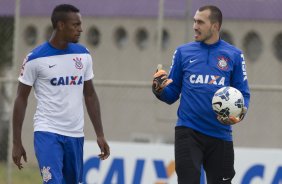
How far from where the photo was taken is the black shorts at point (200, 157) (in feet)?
27.7

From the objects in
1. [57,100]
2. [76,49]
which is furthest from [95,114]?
[76,49]

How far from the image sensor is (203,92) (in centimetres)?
844

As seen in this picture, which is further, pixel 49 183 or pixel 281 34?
pixel 281 34

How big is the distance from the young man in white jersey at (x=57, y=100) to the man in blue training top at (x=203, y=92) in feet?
2.66

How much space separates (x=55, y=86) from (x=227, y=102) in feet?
5.11

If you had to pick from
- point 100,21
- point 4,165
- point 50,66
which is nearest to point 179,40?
point 100,21

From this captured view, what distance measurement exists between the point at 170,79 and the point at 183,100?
24cm

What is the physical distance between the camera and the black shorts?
27.7 feet

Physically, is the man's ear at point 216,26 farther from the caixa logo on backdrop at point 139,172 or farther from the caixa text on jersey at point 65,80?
the caixa logo on backdrop at point 139,172

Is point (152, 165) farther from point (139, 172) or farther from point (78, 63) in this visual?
point (78, 63)

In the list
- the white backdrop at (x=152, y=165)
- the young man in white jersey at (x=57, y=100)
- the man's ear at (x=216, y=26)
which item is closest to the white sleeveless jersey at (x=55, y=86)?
the young man in white jersey at (x=57, y=100)

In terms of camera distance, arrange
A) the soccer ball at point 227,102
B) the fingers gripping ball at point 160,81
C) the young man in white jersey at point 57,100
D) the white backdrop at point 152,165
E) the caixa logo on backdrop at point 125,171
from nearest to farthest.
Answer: the soccer ball at point 227,102
the fingers gripping ball at point 160,81
the young man in white jersey at point 57,100
the white backdrop at point 152,165
the caixa logo on backdrop at point 125,171

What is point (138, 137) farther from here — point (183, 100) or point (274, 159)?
point (183, 100)

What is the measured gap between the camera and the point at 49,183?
856 centimetres
